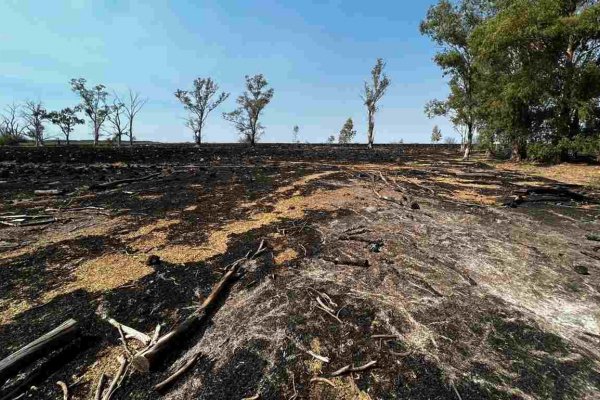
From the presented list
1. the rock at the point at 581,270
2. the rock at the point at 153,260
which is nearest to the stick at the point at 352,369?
the rock at the point at 153,260

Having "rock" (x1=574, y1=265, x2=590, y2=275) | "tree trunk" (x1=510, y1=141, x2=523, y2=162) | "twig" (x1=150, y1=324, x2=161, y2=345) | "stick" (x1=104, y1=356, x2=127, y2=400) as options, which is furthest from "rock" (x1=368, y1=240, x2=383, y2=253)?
"tree trunk" (x1=510, y1=141, x2=523, y2=162)

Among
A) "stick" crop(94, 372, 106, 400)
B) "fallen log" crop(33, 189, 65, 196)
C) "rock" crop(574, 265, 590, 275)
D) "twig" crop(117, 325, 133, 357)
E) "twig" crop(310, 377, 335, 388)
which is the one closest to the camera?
"stick" crop(94, 372, 106, 400)

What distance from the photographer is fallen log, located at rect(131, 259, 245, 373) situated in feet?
13.4

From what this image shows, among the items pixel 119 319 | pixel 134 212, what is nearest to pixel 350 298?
pixel 119 319

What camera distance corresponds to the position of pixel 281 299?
18.0 feet

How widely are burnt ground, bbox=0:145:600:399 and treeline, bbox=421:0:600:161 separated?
13049mm

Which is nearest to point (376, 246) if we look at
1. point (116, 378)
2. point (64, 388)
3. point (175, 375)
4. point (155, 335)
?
point (155, 335)

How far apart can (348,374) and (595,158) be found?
90.3ft

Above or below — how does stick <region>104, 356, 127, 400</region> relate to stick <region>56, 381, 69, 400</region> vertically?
above

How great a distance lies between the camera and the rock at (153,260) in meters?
6.81

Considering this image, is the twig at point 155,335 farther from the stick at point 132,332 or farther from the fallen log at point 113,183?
the fallen log at point 113,183

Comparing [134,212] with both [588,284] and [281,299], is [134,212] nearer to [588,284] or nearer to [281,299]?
[281,299]

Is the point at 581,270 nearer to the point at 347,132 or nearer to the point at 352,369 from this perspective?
the point at 352,369

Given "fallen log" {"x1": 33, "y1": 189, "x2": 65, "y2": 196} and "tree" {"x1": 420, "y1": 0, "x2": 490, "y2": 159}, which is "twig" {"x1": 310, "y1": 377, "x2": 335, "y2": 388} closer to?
"fallen log" {"x1": 33, "y1": 189, "x2": 65, "y2": 196}
